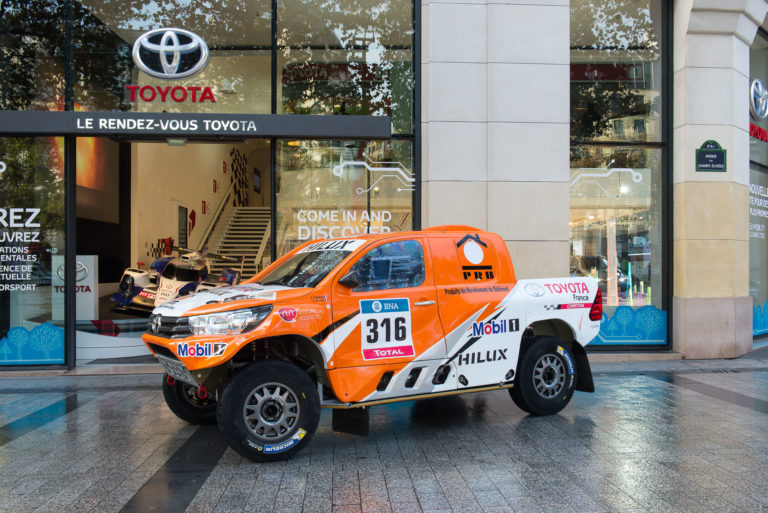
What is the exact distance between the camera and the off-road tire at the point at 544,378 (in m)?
6.54

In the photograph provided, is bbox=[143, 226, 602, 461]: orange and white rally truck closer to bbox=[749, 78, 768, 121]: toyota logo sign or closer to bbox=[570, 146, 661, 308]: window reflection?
bbox=[570, 146, 661, 308]: window reflection

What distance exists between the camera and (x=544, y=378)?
6.70 metres

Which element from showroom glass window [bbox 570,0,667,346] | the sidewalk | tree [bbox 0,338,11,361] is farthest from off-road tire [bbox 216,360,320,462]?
showroom glass window [bbox 570,0,667,346]

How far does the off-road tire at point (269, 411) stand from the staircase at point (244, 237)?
39.3ft

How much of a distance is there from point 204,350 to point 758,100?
1238 cm

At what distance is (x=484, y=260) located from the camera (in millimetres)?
6484

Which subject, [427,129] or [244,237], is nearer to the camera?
[427,129]

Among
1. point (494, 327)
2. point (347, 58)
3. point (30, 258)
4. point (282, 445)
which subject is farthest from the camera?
point (347, 58)

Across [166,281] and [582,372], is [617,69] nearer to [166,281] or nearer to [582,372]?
[582,372]

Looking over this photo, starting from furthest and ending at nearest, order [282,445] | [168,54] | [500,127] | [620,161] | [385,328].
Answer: [620,161]
[500,127]
[168,54]
[385,328]
[282,445]

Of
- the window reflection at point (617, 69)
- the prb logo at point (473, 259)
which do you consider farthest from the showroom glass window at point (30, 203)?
the window reflection at point (617, 69)

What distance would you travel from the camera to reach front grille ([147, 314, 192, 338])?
16.9 feet

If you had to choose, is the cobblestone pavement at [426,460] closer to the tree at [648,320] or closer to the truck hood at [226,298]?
the truck hood at [226,298]

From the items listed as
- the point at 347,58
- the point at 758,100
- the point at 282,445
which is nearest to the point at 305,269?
the point at 282,445
